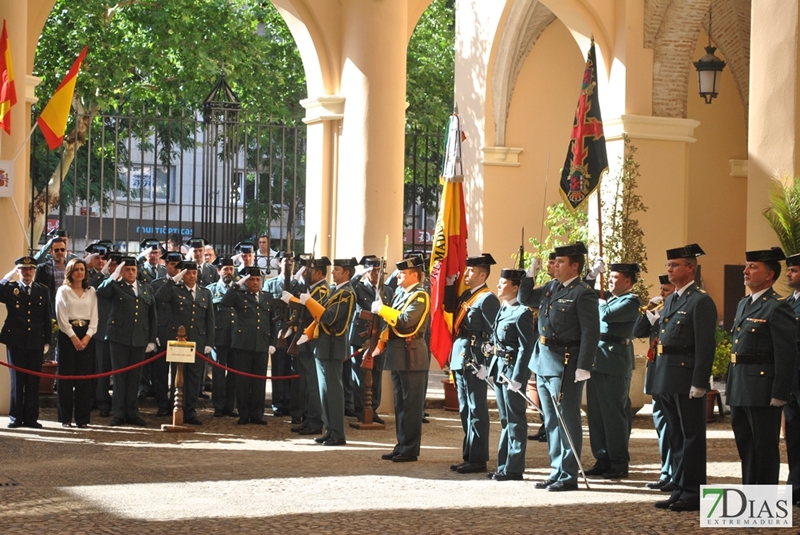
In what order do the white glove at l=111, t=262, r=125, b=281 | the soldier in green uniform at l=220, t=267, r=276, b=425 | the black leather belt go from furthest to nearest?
the soldier in green uniform at l=220, t=267, r=276, b=425
the white glove at l=111, t=262, r=125, b=281
the black leather belt

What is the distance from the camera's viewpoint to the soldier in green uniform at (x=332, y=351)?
10.6 meters

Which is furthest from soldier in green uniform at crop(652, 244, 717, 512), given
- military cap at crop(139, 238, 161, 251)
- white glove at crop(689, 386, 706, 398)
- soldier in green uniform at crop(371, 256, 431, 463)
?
military cap at crop(139, 238, 161, 251)

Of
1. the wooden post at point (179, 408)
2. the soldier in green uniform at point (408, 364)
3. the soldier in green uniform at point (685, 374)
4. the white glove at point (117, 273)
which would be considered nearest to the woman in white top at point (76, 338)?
the white glove at point (117, 273)

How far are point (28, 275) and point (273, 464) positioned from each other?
345 cm

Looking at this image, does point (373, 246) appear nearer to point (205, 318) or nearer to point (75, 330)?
point (205, 318)

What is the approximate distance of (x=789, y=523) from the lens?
23.0 feet

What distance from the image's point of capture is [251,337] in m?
12.3

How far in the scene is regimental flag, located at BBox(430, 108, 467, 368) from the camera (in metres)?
9.52

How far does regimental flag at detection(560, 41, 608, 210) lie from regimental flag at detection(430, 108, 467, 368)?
5.24 feet

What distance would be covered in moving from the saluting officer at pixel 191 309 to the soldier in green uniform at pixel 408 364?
3.09 m

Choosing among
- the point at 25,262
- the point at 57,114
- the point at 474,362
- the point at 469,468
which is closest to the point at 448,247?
the point at 474,362

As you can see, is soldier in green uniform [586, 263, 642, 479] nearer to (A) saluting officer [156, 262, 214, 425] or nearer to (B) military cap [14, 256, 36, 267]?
(A) saluting officer [156, 262, 214, 425]

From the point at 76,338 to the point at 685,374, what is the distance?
5959 millimetres

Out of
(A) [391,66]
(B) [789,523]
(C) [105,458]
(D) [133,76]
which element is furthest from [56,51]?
(B) [789,523]
